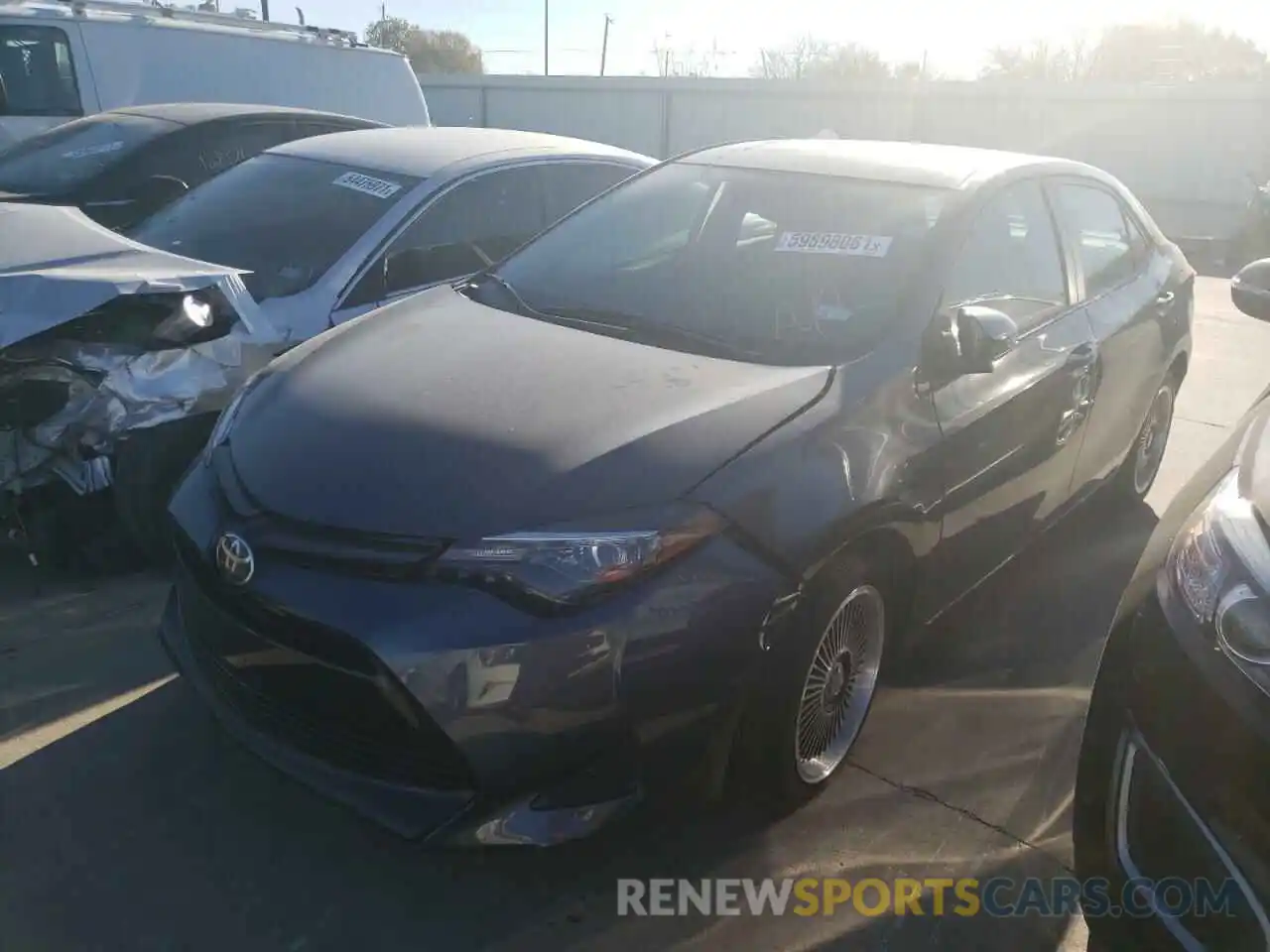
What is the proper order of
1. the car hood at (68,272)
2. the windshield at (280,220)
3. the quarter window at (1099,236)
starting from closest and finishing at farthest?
the car hood at (68,272), the quarter window at (1099,236), the windshield at (280,220)

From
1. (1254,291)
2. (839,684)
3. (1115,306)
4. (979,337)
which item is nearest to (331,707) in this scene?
(839,684)

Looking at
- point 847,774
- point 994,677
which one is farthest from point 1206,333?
point 847,774

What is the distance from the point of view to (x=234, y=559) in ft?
7.94

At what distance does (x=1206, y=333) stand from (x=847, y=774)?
8.42 metres

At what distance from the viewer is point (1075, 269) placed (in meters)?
3.91

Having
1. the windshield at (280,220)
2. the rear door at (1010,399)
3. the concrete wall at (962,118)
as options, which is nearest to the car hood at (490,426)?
the rear door at (1010,399)

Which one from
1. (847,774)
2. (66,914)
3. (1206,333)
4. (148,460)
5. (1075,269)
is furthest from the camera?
(1206,333)

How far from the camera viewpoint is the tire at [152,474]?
11.7ft

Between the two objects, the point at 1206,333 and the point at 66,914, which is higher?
the point at 66,914

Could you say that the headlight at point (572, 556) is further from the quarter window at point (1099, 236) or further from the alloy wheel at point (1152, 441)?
the alloy wheel at point (1152, 441)

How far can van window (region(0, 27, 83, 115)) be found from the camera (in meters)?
8.27

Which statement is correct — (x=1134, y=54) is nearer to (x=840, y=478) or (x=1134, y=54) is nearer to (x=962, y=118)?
(x=962, y=118)

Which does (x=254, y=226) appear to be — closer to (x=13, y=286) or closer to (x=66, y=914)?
(x=13, y=286)

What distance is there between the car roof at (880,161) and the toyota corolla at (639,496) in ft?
0.08
